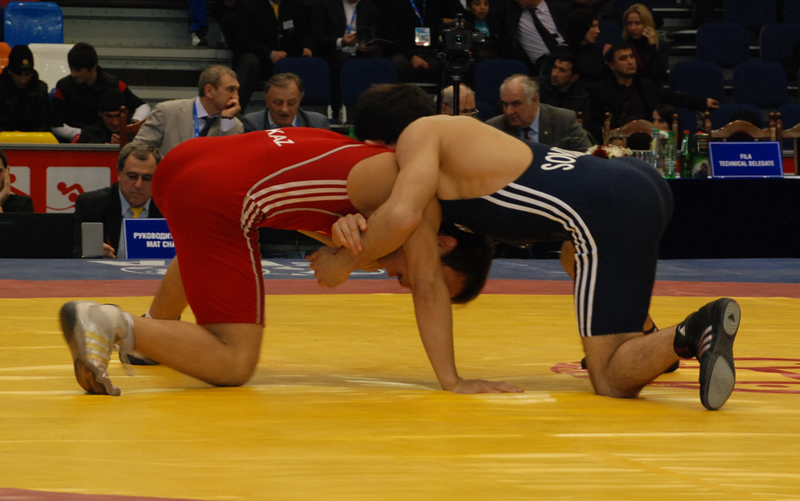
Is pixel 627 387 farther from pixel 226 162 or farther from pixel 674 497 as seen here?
pixel 226 162

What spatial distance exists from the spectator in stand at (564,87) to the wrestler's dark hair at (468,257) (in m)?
5.42

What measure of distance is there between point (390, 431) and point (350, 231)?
56 cm

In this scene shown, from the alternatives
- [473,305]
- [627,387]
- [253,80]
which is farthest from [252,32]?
[627,387]

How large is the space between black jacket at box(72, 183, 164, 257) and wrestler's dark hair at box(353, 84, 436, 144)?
9.27 feet

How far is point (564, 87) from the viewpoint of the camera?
785 cm

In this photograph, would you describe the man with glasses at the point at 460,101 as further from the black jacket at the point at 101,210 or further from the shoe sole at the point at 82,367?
the shoe sole at the point at 82,367

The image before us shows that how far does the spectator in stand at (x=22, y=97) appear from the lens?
7180mm

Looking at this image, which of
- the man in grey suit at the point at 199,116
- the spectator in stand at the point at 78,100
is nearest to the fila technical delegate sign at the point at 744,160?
the man in grey suit at the point at 199,116

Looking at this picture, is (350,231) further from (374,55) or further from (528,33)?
(528,33)

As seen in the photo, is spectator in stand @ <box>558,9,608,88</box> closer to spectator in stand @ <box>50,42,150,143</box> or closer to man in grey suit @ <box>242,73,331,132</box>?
man in grey suit @ <box>242,73,331,132</box>

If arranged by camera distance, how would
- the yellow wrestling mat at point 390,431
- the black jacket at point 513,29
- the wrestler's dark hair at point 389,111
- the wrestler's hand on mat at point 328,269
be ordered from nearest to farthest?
the yellow wrestling mat at point 390,431 < the wrestler's hand on mat at point 328,269 < the wrestler's dark hair at point 389,111 < the black jacket at point 513,29

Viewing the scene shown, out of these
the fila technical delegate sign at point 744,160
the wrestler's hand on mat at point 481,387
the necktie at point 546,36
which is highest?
the necktie at point 546,36

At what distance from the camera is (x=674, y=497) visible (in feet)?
5.01

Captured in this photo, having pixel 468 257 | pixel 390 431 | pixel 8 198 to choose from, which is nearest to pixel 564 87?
pixel 8 198
